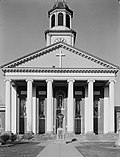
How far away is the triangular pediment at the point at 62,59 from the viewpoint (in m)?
42.4

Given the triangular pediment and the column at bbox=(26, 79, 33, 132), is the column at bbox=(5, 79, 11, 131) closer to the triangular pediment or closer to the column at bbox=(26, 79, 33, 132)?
the column at bbox=(26, 79, 33, 132)

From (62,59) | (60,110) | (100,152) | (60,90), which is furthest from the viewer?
(60,90)

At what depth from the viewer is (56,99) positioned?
47.2 metres

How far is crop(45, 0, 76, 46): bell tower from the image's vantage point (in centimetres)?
5262

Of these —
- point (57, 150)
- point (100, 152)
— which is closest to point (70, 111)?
point (57, 150)

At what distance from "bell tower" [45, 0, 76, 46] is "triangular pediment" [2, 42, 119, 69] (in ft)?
33.6

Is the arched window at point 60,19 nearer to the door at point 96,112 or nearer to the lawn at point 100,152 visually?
the door at point 96,112

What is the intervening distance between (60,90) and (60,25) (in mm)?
13366

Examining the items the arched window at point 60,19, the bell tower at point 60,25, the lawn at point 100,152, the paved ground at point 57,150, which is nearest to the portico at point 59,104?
the paved ground at point 57,150

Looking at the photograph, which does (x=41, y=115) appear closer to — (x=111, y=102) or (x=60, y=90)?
(x=60, y=90)

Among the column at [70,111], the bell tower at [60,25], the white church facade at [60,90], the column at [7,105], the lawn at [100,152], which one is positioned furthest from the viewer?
the bell tower at [60,25]

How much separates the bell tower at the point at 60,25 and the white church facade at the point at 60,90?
10.4m

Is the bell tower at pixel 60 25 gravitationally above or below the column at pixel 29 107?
above

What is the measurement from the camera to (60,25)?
53.3 metres
